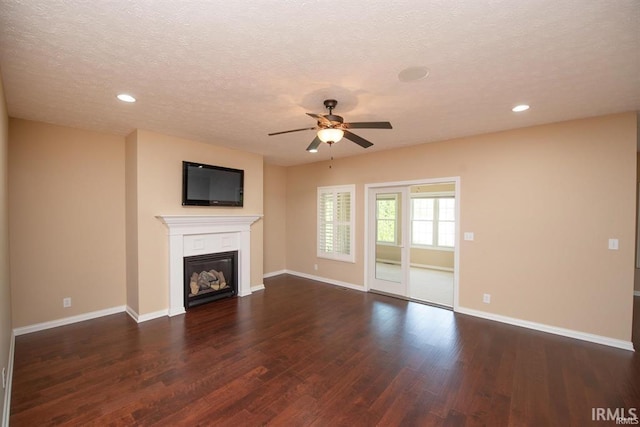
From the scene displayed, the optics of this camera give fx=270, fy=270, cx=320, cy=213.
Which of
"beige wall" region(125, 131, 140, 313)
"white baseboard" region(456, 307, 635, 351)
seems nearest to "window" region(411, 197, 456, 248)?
"white baseboard" region(456, 307, 635, 351)

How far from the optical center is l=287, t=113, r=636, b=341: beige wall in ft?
10.3

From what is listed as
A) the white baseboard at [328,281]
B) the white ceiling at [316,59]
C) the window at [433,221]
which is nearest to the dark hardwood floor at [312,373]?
the white baseboard at [328,281]

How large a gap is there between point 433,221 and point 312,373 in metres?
6.15

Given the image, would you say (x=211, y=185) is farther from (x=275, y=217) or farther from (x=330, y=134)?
(x=330, y=134)

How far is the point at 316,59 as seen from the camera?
2047mm

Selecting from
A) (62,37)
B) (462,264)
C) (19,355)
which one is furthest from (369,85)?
(19,355)

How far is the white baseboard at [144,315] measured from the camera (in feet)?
12.5

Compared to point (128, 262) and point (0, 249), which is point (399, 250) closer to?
point (128, 262)

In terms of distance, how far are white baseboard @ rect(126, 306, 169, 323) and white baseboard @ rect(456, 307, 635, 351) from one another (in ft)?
14.9

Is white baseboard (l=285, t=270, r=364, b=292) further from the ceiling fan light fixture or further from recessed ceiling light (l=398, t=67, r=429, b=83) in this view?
recessed ceiling light (l=398, t=67, r=429, b=83)

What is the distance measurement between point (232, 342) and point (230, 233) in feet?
7.02

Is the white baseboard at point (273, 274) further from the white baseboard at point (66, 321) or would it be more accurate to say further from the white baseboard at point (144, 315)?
A: the white baseboard at point (66, 321)

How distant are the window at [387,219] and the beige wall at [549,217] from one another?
0.72m

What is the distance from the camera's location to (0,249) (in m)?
2.14
